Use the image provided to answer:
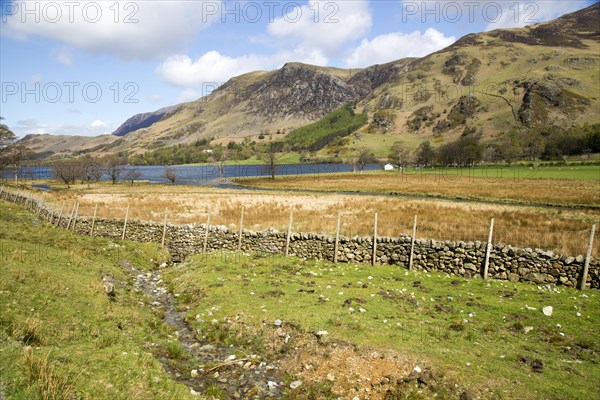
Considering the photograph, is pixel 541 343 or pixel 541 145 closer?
pixel 541 343

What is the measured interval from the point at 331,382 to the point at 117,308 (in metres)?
9.05

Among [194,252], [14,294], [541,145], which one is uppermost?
[541,145]

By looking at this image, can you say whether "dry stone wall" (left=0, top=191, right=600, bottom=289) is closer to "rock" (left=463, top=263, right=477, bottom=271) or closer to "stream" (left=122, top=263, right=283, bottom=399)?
"rock" (left=463, top=263, right=477, bottom=271)

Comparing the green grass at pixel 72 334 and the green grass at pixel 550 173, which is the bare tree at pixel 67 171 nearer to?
the green grass at pixel 72 334

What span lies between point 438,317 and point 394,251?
8.26 meters

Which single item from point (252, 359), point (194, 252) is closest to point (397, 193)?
point (194, 252)

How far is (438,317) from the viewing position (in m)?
13.4

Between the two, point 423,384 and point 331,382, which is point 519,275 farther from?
point 331,382

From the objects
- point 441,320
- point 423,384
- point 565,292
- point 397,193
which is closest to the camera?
point 423,384

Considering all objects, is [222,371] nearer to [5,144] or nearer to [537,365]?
[537,365]

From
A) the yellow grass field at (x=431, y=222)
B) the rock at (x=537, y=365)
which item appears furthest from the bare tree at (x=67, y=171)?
the rock at (x=537, y=365)

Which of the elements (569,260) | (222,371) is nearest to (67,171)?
(222,371)

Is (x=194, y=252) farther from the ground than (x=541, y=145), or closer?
closer

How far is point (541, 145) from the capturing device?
167 metres
